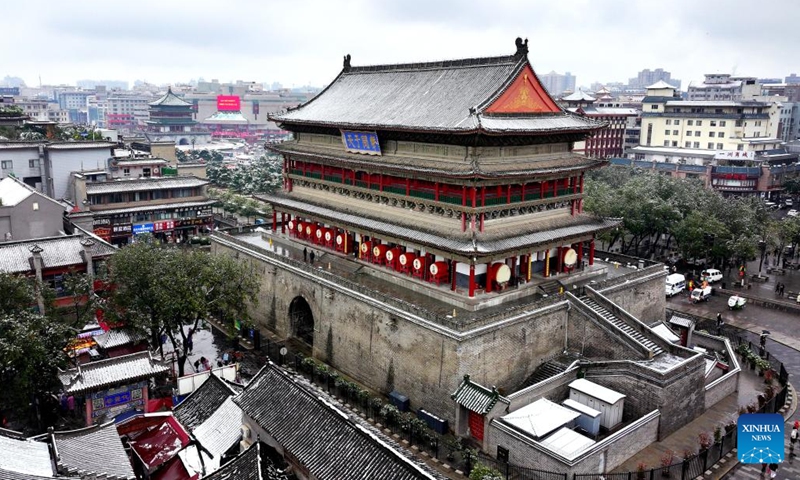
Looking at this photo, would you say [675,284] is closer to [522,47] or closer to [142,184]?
[522,47]

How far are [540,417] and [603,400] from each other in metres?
4.08

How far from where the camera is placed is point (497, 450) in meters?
31.1

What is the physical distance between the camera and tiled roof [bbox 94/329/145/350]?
38094 mm

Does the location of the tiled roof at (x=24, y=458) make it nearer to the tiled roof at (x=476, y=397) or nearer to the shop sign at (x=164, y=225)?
the tiled roof at (x=476, y=397)

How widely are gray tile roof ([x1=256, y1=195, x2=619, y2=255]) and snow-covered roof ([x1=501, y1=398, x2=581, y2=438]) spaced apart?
360 inches

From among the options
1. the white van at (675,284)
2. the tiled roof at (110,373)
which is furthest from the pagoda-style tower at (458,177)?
the tiled roof at (110,373)

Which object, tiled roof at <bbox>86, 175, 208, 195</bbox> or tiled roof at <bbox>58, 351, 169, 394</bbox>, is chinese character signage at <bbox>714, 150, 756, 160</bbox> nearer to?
tiled roof at <bbox>86, 175, 208, 195</bbox>

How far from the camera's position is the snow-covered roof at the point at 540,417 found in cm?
3008

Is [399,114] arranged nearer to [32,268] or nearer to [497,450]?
[497,450]

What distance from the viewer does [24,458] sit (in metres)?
23.5

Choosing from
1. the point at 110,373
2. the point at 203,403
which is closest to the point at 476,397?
the point at 203,403

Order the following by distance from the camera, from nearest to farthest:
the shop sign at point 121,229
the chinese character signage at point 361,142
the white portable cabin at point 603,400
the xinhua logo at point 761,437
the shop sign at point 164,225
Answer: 1. the xinhua logo at point 761,437
2. the white portable cabin at point 603,400
3. the chinese character signage at point 361,142
4. the shop sign at point 121,229
5. the shop sign at point 164,225

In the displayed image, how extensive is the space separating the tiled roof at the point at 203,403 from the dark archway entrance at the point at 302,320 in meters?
15.4

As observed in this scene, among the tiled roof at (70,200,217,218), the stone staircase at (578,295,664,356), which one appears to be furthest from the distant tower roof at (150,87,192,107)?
the stone staircase at (578,295,664,356)
